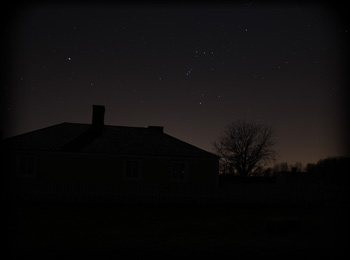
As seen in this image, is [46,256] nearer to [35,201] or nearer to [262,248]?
[262,248]

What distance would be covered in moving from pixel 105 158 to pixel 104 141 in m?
2.18

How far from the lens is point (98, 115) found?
2708 centimetres

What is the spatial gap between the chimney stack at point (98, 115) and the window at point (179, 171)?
7957 millimetres

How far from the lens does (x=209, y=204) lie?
65.9ft

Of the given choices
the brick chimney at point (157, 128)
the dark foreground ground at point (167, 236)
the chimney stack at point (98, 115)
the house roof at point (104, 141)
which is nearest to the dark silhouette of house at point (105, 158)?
the house roof at point (104, 141)

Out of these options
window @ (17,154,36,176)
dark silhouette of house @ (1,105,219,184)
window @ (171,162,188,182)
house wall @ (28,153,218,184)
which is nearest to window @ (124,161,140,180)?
dark silhouette of house @ (1,105,219,184)

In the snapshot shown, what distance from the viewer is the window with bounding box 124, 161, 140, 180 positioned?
23028mm

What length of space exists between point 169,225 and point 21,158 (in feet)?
46.6

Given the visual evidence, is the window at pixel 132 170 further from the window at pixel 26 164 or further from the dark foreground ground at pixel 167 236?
the dark foreground ground at pixel 167 236

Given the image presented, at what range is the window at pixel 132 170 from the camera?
907 inches

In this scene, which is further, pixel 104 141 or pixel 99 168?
pixel 104 141

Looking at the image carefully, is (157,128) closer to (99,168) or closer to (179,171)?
(179,171)

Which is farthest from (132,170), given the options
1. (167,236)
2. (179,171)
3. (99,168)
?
(167,236)

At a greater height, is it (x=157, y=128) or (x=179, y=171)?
(x=157, y=128)
